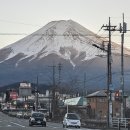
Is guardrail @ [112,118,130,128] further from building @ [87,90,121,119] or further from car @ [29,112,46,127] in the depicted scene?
building @ [87,90,121,119]

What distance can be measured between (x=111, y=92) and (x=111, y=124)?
3.33 metres

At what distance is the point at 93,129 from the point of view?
54219 mm

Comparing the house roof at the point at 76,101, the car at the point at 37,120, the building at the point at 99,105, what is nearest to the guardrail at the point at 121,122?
the car at the point at 37,120

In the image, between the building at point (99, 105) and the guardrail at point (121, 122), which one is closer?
the guardrail at point (121, 122)

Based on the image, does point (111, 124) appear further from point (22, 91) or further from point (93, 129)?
point (22, 91)

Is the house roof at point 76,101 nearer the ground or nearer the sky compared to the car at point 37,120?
nearer the sky

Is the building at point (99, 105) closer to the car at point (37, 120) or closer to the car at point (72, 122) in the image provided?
the car at point (37, 120)

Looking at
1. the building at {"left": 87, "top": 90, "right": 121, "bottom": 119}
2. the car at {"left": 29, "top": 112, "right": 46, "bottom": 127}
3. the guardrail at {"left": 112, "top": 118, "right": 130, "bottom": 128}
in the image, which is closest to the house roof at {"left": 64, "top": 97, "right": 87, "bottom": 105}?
the building at {"left": 87, "top": 90, "right": 121, "bottom": 119}

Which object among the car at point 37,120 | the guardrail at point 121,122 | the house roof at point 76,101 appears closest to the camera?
the guardrail at point 121,122

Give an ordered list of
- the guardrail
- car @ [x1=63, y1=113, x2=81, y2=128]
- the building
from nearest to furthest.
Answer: the guardrail < car @ [x1=63, y1=113, x2=81, y2=128] < the building

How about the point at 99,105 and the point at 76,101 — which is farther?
the point at 76,101

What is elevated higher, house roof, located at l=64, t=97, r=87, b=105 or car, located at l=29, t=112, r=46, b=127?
house roof, located at l=64, t=97, r=87, b=105

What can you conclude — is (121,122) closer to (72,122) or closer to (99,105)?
(72,122)

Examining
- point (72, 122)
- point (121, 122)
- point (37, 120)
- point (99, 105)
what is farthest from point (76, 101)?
point (121, 122)
